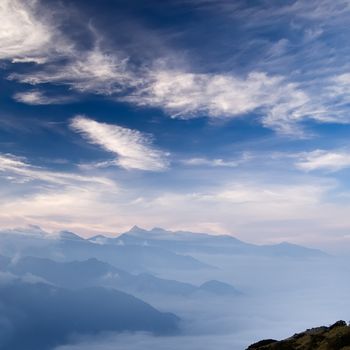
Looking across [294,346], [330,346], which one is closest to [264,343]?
[294,346]

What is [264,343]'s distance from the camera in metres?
38.9

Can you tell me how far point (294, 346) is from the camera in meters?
31.1

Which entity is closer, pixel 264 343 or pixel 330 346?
Answer: pixel 330 346

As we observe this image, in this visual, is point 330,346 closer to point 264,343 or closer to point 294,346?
point 294,346

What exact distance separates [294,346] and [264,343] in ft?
27.1

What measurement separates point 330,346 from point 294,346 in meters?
5.22

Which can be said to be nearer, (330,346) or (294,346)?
(330,346)

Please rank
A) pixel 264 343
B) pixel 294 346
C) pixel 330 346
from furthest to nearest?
1. pixel 264 343
2. pixel 294 346
3. pixel 330 346

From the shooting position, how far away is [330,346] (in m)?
26.4

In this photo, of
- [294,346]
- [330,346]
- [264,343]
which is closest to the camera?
[330,346]

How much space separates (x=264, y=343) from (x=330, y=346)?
530 inches

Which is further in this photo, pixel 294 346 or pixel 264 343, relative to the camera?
pixel 264 343
